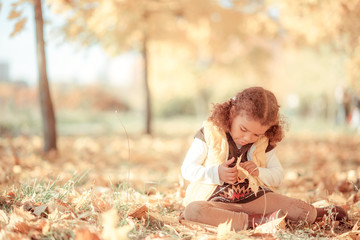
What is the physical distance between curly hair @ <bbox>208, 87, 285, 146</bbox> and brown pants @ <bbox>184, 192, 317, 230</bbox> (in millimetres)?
374

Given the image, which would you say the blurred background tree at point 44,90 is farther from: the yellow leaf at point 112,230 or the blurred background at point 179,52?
the yellow leaf at point 112,230

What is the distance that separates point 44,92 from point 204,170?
138 inches

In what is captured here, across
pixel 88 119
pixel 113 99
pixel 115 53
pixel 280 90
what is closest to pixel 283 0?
pixel 115 53

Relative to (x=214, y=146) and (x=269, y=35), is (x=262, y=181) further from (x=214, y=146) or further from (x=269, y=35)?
(x=269, y=35)

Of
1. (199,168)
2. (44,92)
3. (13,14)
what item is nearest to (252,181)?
(199,168)

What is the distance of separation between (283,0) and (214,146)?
2.51m

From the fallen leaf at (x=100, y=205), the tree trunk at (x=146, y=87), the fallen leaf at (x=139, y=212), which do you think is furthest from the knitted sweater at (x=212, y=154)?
the tree trunk at (x=146, y=87)

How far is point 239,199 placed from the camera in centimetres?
219

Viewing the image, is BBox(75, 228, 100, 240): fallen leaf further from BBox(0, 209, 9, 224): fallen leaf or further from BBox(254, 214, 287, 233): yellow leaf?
BBox(254, 214, 287, 233): yellow leaf

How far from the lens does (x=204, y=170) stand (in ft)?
6.97

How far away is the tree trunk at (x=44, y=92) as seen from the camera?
15.4ft

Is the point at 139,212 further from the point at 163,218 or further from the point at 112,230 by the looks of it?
the point at 112,230

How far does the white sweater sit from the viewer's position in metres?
2.11

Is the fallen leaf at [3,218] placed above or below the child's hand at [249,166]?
below
